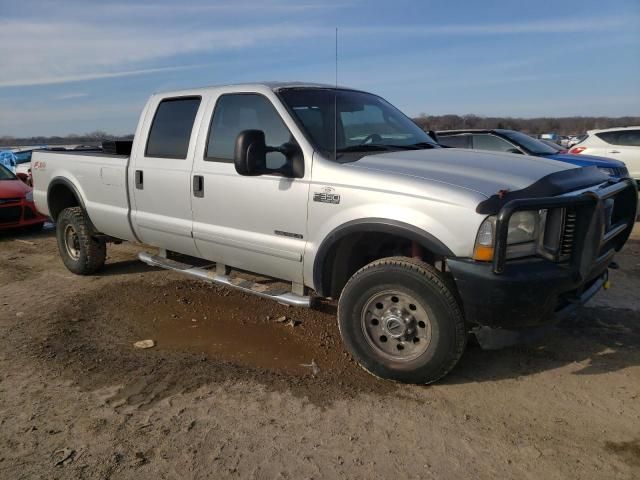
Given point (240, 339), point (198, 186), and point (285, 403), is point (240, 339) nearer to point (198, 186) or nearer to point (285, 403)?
point (285, 403)

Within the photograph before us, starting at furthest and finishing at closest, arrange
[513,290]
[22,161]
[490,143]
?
[22,161], [490,143], [513,290]

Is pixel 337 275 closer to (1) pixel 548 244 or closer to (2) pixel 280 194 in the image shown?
(2) pixel 280 194

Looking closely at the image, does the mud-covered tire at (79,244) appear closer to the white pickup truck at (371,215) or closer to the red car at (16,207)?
the white pickup truck at (371,215)

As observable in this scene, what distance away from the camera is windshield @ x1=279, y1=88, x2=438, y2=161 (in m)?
3.93

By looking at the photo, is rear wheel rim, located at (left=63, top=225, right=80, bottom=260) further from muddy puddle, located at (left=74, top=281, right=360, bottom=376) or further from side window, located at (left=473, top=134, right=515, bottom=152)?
side window, located at (left=473, top=134, right=515, bottom=152)

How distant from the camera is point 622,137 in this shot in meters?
13.0

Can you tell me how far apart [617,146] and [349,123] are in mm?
11461

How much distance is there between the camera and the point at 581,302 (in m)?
3.28

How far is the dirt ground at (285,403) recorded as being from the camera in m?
2.67

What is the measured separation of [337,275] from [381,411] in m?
1.05

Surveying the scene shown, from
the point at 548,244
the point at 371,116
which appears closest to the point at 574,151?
the point at 371,116

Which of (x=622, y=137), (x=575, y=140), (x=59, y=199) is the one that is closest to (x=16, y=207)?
(x=59, y=199)

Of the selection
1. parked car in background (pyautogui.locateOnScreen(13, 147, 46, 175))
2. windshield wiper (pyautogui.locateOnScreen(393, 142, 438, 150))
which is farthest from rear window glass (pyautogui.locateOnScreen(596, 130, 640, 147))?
parked car in background (pyautogui.locateOnScreen(13, 147, 46, 175))

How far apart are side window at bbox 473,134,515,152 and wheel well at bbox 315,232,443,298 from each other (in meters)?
6.87
